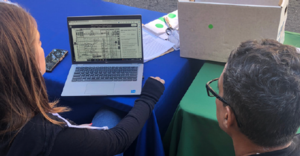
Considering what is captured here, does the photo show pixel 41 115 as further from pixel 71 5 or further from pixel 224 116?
pixel 71 5

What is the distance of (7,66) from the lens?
0.53 meters

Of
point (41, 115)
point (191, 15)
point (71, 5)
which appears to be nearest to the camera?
point (41, 115)

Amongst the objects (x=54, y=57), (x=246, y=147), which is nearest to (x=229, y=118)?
(x=246, y=147)

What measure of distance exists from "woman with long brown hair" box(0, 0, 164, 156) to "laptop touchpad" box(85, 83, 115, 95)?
265 millimetres

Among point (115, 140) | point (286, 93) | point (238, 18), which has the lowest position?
point (115, 140)

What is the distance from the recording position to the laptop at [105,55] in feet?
3.11

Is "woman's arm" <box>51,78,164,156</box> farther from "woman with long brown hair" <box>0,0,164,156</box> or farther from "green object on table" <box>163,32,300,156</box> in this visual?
"green object on table" <box>163,32,300,156</box>

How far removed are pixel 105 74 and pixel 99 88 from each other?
0.08 metres

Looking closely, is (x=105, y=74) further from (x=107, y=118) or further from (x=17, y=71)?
(x=17, y=71)

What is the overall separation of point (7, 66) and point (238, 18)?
0.86m

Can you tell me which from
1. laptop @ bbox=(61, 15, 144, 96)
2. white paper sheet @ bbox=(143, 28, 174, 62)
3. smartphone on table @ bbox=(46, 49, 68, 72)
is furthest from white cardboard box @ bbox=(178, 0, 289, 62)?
smartphone on table @ bbox=(46, 49, 68, 72)

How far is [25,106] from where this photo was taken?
23.2 inches

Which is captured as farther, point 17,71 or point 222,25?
point 222,25

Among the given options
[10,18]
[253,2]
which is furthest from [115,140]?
[253,2]
